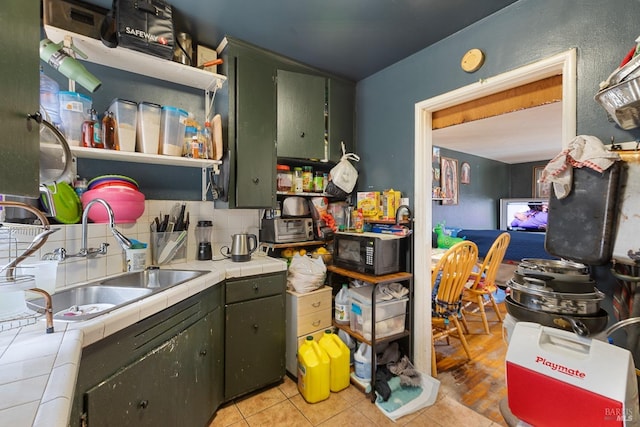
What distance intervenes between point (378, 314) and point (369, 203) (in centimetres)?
85

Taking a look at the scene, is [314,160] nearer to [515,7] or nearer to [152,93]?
[152,93]

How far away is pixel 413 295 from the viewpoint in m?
2.01

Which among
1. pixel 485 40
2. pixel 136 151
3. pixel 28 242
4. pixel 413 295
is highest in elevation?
pixel 485 40

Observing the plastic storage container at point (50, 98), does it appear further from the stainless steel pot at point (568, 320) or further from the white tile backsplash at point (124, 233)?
the stainless steel pot at point (568, 320)

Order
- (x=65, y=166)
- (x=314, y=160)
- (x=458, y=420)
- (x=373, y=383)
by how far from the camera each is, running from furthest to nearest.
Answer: (x=314, y=160) → (x=373, y=383) → (x=458, y=420) → (x=65, y=166)

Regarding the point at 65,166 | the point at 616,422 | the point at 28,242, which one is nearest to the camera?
the point at 616,422

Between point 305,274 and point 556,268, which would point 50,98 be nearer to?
point 305,274

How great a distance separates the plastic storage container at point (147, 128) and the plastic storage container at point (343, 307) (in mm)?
1563

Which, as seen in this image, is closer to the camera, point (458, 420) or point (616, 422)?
point (616, 422)

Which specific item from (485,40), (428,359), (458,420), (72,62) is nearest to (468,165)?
(485,40)

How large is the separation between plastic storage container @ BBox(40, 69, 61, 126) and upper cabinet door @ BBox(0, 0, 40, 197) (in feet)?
3.14

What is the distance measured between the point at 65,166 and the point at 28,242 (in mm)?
568

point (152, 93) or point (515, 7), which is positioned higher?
point (515, 7)

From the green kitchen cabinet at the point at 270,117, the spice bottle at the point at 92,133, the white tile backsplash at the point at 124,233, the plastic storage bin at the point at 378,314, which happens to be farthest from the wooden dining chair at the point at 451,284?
the spice bottle at the point at 92,133
